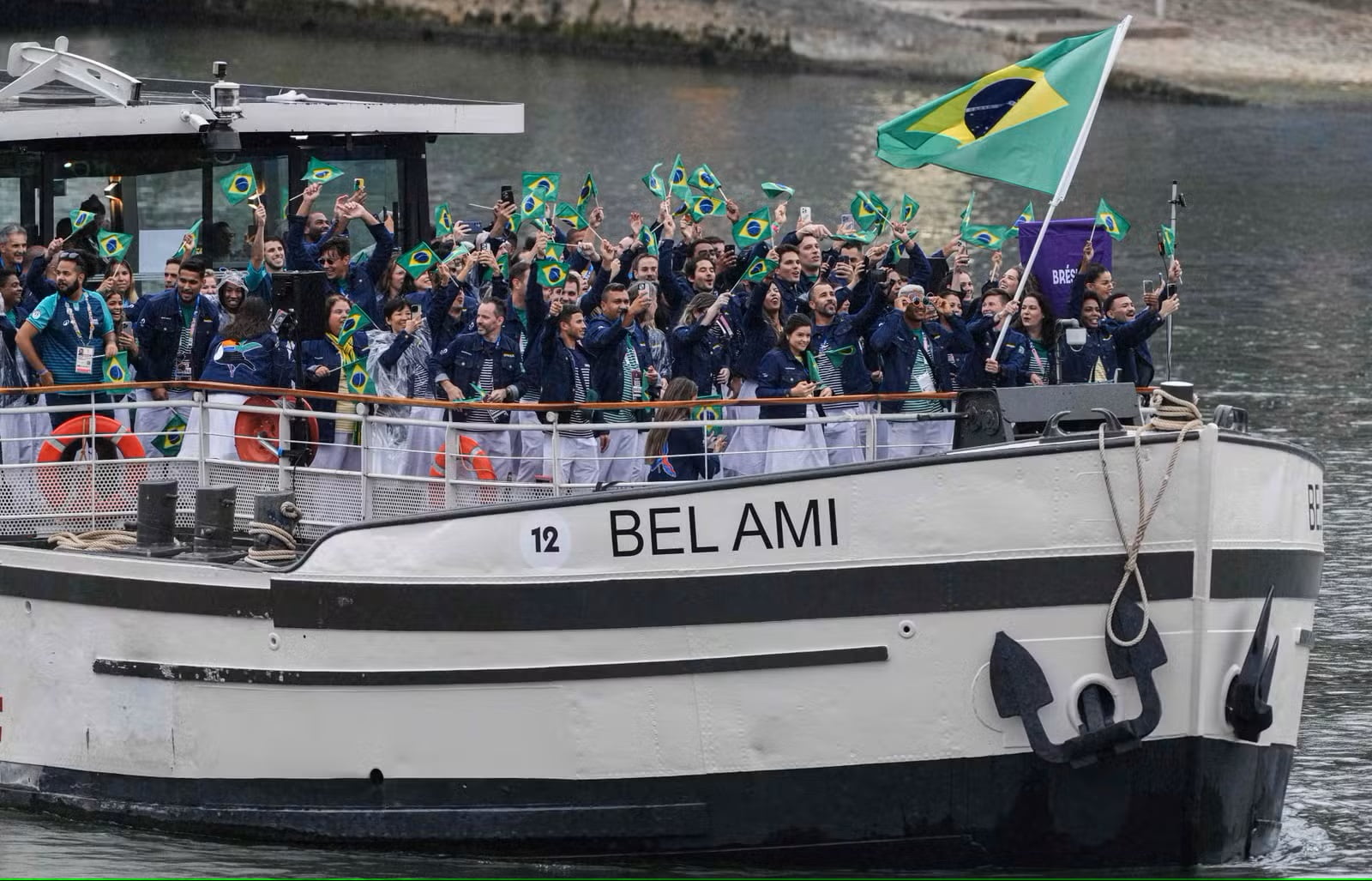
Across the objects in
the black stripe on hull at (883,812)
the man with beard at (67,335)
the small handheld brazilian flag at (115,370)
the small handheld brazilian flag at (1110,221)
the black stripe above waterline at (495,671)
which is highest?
the small handheld brazilian flag at (1110,221)

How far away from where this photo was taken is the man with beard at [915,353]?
12.9 m

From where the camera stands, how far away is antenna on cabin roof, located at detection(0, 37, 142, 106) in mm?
14617

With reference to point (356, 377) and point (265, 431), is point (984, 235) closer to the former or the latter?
point (356, 377)

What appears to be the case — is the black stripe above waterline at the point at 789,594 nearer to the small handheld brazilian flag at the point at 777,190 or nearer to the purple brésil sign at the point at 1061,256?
the purple brésil sign at the point at 1061,256

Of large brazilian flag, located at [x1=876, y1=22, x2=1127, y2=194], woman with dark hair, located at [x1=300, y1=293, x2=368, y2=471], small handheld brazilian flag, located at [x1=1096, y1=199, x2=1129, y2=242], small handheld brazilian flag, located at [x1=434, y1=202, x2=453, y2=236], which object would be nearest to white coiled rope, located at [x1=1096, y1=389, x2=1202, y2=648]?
large brazilian flag, located at [x1=876, y1=22, x2=1127, y2=194]

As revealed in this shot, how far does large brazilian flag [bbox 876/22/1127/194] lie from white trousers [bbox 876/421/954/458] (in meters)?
1.39

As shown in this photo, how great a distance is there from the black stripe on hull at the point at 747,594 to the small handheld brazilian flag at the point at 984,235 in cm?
450

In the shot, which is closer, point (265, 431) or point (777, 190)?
point (265, 431)

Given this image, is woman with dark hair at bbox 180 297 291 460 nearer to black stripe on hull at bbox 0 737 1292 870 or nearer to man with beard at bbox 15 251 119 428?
man with beard at bbox 15 251 119 428

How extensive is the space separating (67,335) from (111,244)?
1.34 meters

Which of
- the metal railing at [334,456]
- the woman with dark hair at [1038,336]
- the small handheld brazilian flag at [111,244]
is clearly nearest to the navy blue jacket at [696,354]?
the metal railing at [334,456]

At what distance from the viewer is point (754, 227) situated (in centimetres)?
1528

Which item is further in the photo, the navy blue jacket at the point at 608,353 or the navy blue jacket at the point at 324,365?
the navy blue jacket at the point at 324,365

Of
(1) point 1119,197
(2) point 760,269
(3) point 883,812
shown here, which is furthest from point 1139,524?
(1) point 1119,197
